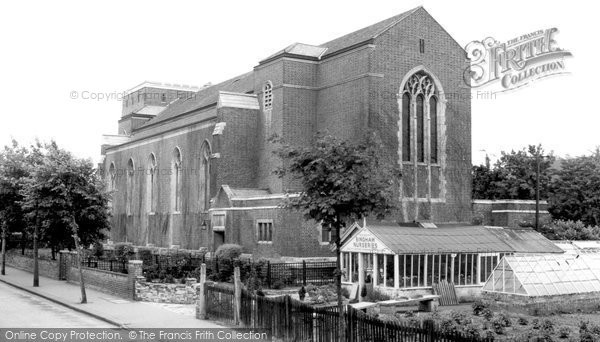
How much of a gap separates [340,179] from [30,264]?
123 ft

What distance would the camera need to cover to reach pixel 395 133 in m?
46.0

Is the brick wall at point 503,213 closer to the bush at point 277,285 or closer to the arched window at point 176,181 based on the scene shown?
the bush at point 277,285

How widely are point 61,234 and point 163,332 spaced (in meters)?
19.3

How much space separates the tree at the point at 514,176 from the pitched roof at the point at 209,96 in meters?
A: 21.0

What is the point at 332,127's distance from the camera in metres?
48.9

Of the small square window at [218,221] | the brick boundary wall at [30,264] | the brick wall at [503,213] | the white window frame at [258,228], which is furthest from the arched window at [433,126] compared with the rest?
the brick boundary wall at [30,264]

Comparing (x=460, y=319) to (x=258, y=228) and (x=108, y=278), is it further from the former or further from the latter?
(x=258, y=228)

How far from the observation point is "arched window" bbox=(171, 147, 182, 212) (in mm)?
62500

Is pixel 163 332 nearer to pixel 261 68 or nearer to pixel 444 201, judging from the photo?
pixel 444 201

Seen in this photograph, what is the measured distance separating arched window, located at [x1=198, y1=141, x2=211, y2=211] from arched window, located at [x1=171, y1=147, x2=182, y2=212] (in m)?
4.64

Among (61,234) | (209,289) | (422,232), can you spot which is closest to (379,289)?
(422,232)

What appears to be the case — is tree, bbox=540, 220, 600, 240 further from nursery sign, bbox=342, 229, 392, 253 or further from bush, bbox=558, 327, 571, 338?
bush, bbox=558, 327, 571, 338

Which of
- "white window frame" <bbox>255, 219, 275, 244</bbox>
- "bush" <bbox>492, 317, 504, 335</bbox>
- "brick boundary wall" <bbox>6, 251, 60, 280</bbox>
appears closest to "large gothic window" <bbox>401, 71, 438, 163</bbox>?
"white window frame" <bbox>255, 219, 275, 244</bbox>

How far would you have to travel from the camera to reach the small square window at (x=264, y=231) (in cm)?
4553
